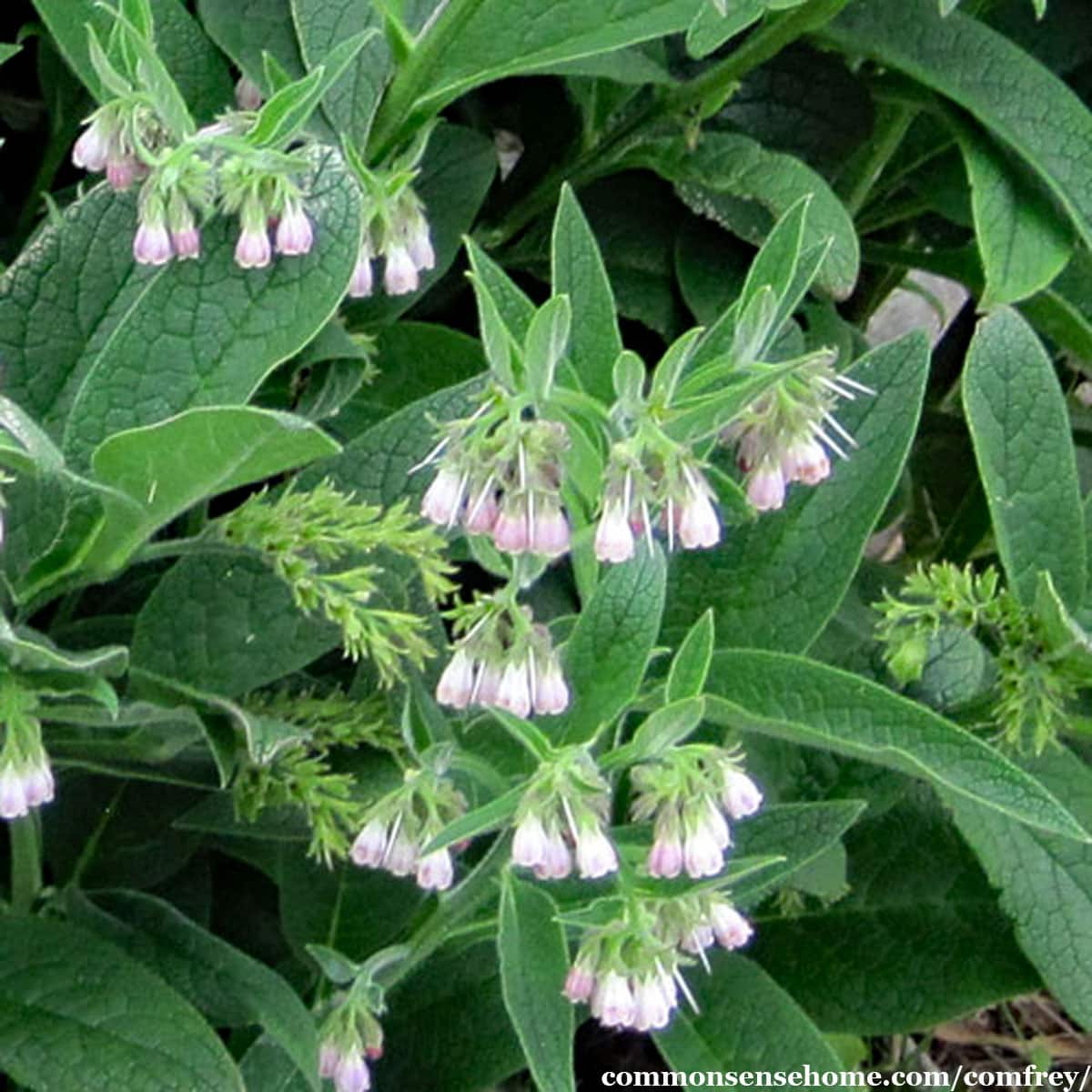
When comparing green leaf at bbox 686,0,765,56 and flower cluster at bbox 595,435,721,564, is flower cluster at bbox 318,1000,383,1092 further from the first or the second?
green leaf at bbox 686,0,765,56

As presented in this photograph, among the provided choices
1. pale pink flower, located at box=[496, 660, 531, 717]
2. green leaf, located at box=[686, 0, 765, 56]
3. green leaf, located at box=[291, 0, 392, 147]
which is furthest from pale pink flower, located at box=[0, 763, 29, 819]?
green leaf, located at box=[686, 0, 765, 56]

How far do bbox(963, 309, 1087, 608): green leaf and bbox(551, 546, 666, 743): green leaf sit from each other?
0.99 feet

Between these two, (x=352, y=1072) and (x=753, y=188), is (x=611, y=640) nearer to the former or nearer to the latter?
(x=352, y=1072)

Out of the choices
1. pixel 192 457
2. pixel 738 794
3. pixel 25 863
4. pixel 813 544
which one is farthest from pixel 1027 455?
pixel 25 863

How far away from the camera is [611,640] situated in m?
0.99

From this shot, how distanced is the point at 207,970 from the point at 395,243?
1.55 ft

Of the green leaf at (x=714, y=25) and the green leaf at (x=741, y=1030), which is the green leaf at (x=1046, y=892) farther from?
the green leaf at (x=714, y=25)

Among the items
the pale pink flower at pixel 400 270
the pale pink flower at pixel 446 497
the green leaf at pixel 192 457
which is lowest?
the pale pink flower at pixel 446 497

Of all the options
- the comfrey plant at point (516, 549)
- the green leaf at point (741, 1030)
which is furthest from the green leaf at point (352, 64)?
the green leaf at point (741, 1030)

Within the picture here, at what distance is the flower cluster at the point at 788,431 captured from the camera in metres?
0.94

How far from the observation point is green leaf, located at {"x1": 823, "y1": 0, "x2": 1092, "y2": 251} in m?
1.28

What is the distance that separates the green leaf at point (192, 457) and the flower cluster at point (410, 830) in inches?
7.5

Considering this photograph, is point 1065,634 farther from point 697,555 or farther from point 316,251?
point 316,251

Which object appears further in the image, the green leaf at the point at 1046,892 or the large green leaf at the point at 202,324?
the green leaf at the point at 1046,892
